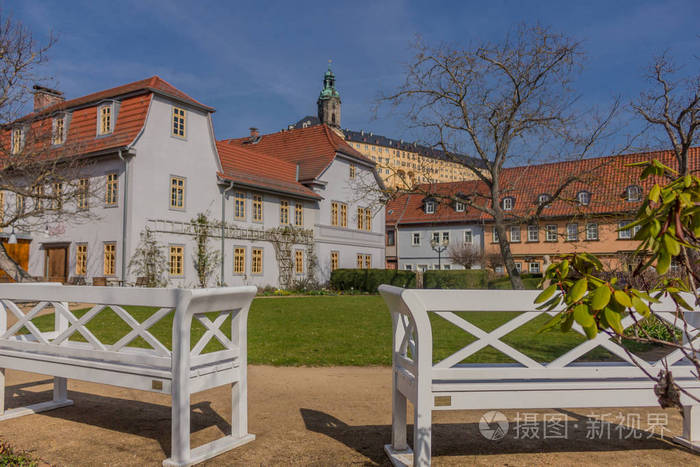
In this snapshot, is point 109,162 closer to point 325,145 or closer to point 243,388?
point 325,145

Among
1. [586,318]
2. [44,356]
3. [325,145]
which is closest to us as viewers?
[586,318]

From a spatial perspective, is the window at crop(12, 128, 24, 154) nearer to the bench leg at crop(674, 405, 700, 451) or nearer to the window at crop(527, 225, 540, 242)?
the bench leg at crop(674, 405, 700, 451)

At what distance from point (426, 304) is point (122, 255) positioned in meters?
20.3

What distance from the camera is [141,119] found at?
21.9m

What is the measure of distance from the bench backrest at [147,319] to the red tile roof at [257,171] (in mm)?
21321

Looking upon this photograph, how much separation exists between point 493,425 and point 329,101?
94151 millimetres

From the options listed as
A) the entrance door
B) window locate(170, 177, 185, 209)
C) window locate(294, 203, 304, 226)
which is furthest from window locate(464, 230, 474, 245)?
the entrance door

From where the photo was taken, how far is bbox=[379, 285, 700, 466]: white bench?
3.26m

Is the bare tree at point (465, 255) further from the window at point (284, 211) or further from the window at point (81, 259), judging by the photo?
the window at point (81, 259)

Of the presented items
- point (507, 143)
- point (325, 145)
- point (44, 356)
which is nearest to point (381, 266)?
point (325, 145)

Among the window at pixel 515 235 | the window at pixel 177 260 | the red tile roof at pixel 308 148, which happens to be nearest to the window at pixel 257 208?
the red tile roof at pixel 308 148

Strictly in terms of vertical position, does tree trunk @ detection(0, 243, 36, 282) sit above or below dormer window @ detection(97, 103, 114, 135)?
below

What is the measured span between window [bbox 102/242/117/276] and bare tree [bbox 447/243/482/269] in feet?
90.4

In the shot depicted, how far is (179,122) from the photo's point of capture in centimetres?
2384
